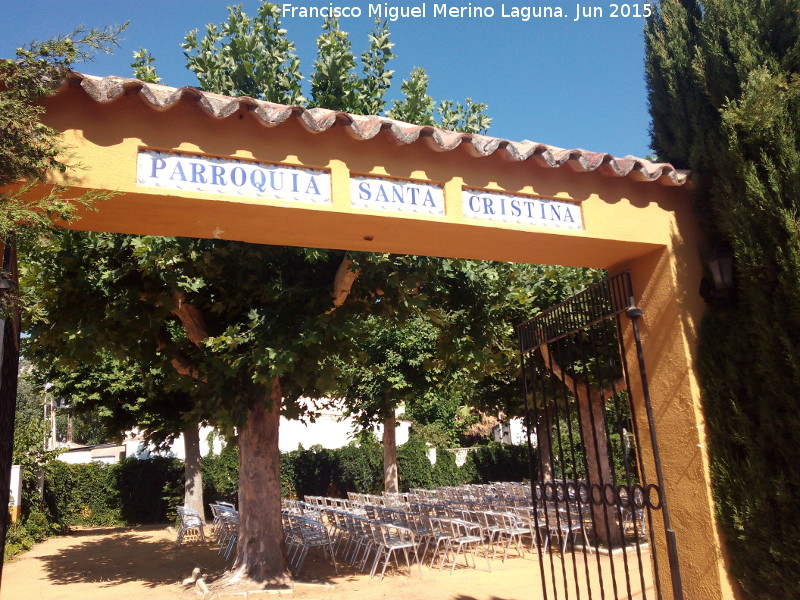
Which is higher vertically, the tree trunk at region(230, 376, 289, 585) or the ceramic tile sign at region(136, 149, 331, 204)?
the ceramic tile sign at region(136, 149, 331, 204)

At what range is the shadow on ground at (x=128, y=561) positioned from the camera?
33.8ft

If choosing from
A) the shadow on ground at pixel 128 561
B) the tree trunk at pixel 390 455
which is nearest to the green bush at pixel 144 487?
the shadow on ground at pixel 128 561

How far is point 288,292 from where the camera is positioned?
7430mm

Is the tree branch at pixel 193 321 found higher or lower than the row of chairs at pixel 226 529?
higher

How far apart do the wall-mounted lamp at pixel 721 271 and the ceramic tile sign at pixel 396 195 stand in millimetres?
1823

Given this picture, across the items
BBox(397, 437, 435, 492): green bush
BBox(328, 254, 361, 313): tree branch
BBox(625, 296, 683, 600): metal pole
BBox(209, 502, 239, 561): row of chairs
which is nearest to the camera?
BBox(625, 296, 683, 600): metal pole

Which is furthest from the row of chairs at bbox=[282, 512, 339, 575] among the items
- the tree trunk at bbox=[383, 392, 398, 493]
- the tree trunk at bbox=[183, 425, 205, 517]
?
the tree trunk at bbox=[183, 425, 205, 517]

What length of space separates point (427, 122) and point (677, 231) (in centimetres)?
499

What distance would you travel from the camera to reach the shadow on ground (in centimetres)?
1031

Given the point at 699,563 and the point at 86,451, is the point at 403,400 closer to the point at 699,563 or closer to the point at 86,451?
the point at 699,563

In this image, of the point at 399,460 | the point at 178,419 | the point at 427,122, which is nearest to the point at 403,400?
the point at 178,419

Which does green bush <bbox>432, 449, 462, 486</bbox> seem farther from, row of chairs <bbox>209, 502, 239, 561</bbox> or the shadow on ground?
row of chairs <bbox>209, 502, 239, 561</bbox>

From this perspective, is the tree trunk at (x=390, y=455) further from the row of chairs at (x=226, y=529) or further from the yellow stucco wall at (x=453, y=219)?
the yellow stucco wall at (x=453, y=219)

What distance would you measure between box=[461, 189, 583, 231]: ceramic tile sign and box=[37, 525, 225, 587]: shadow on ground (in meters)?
8.42
